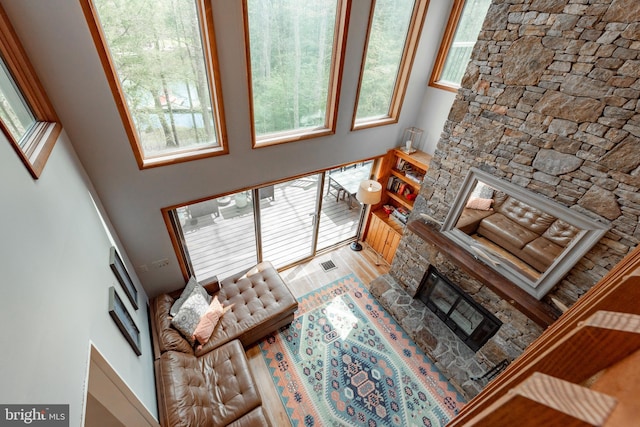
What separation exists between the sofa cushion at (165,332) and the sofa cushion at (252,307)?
0.22m

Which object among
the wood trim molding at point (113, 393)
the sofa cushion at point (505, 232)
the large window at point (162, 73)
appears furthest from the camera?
the sofa cushion at point (505, 232)

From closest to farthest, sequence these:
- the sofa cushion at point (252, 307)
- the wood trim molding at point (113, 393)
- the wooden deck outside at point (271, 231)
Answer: the wood trim molding at point (113, 393)
the sofa cushion at point (252, 307)
the wooden deck outside at point (271, 231)

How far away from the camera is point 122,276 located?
7.89 ft

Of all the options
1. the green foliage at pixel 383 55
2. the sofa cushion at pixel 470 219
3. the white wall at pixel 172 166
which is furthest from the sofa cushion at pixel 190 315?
the sofa cushion at pixel 470 219

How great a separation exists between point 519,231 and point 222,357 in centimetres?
342

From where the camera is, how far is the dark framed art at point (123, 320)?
1.96 meters

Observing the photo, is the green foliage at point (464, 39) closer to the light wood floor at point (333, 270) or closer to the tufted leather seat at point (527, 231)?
the tufted leather seat at point (527, 231)

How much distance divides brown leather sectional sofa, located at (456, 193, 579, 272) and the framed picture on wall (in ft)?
11.7

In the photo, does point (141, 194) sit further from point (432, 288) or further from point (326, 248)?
point (432, 288)

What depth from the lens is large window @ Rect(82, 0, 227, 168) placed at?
2018 mm

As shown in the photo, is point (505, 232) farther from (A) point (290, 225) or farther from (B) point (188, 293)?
(B) point (188, 293)

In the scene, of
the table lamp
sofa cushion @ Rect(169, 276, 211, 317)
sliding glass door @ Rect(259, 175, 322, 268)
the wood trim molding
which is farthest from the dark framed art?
the table lamp

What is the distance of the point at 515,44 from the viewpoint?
2318 mm

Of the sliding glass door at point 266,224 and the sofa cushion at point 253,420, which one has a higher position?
the sliding glass door at point 266,224
